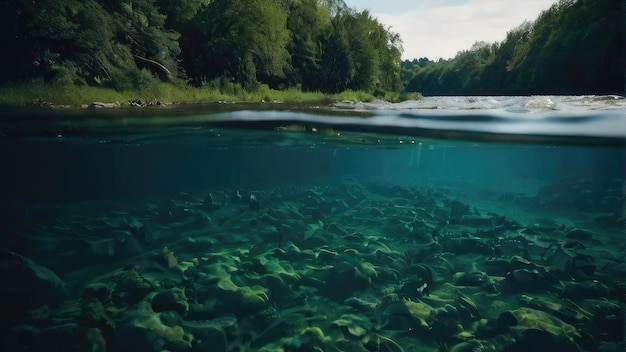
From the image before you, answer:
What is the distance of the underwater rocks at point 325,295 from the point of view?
5.03 m

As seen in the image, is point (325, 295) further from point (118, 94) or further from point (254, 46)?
point (254, 46)

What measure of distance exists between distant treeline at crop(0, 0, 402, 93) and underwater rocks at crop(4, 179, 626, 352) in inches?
323

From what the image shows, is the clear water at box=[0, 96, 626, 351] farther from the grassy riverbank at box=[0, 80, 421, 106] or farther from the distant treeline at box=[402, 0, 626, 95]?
the distant treeline at box=[402, 0, 626, 95]

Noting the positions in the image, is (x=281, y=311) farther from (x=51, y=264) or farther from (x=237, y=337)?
(x=51, y=264)

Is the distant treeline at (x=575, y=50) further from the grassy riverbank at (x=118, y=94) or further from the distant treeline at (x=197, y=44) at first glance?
the grassy riverbank at (x=118, y=94)

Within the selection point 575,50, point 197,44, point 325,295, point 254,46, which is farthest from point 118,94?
point 575,50

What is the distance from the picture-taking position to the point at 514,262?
24.1ft

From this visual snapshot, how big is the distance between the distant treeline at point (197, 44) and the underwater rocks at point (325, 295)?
8.22 m

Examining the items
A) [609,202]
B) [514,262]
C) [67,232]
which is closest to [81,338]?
[67,232]

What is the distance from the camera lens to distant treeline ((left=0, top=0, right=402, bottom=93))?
13422mm

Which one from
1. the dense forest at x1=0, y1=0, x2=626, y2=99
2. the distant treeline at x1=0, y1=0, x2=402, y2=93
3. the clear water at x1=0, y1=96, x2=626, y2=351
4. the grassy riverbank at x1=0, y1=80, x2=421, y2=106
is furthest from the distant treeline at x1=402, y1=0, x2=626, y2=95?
the grassy riverbank at x1=0, y1=80, x2=421, y2=106

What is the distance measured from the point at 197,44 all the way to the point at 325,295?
22.9m

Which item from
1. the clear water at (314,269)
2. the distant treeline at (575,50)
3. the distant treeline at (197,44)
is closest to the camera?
the clear water at (314,269)

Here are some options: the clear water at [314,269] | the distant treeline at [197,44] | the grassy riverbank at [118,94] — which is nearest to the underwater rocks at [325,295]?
the clear water at [314,269]
